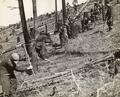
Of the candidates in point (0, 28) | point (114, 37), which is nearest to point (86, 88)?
point (114, 37)

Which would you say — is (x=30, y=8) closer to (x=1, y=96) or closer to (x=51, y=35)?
(x=51, y=35)

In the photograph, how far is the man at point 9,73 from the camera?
117 inches

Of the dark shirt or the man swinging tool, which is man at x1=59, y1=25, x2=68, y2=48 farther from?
the dark shirt

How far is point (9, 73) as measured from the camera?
3.01 meters

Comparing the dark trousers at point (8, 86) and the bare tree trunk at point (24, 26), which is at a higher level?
the bare tree trunk at point (24, 26)

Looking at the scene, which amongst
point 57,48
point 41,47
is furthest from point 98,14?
point 41,47

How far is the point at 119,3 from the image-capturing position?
125 inches

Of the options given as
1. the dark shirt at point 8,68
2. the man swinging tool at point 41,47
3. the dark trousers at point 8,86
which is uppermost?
the man swinging tool at point 41,47

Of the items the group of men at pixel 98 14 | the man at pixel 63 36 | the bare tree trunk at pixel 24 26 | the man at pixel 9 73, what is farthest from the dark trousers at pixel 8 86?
the group of men at pixel 98 14

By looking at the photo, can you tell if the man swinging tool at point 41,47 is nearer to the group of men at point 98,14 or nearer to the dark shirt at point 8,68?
the dark shirt at point 8,68

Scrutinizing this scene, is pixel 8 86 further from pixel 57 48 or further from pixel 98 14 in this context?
pixel 98 14

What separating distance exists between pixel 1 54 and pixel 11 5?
0.51 meters

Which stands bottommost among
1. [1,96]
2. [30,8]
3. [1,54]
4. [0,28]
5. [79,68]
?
[1,96]

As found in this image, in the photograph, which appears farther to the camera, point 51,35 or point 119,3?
point 119,3
